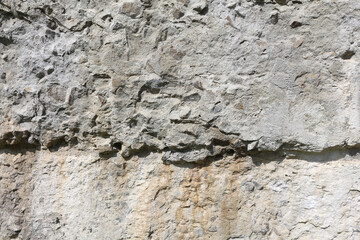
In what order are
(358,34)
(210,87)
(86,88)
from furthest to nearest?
1. (86,88)
2. (210,87)
3. (358,34)

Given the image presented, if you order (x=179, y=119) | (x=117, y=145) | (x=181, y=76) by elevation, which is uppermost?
(x=181, y=76)

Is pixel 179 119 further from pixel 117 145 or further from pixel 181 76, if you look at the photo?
pixel 117 145

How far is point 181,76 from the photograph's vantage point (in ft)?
5.10

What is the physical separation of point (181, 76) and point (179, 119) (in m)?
0.16

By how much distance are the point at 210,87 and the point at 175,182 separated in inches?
14.8

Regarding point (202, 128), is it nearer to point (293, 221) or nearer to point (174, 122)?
point (174, 122)

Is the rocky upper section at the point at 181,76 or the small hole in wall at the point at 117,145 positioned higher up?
the rocky upper section at the point at 181,76

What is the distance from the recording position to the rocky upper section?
4.68 feet

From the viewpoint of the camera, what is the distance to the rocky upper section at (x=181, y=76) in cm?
143

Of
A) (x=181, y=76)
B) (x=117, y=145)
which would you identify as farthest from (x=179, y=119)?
(x=117, y=145)

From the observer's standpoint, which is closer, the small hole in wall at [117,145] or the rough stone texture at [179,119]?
the rough stone texture at [179,119]

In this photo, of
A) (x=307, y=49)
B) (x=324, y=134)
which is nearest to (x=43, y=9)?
(x=307, y=49)

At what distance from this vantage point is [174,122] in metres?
1.56

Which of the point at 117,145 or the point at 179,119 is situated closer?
the point at 179,119
